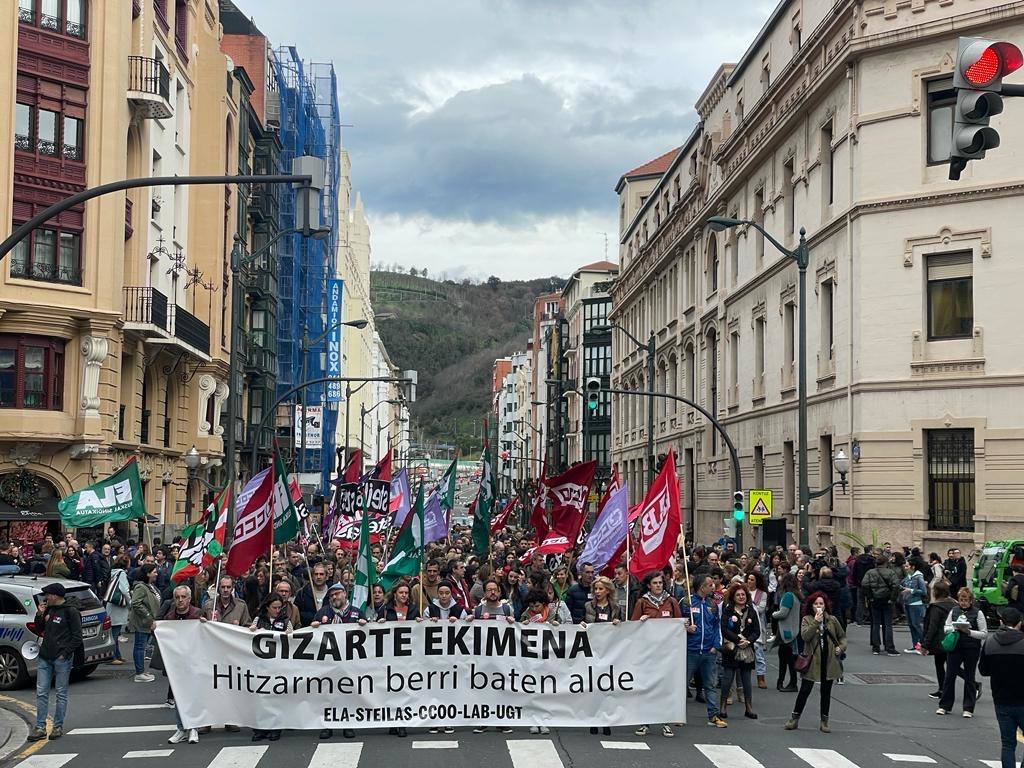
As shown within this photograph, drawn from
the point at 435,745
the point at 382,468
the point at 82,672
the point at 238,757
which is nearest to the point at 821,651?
the point at 435,745

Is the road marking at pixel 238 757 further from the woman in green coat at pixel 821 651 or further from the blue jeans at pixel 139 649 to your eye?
the blue jeans at pixel 139 649

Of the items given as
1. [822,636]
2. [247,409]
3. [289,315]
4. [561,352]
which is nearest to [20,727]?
[822,636]

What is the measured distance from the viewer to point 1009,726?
1121cm

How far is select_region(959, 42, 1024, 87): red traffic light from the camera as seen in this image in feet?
32.4

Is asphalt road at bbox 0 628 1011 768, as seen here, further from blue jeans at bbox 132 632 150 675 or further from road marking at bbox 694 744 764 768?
blue jeans at bbox 132 632 150 675

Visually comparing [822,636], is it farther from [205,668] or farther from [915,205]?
[915,205]

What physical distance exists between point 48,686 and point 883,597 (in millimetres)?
13334

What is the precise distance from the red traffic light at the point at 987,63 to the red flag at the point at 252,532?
30.9 feet

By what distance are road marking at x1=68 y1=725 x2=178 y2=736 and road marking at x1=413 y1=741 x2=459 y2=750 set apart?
9.37 feet

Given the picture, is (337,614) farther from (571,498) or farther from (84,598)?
(571,498)

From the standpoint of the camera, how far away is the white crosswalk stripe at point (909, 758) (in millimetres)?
12414

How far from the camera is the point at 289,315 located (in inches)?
2726

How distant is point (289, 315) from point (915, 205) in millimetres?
44390

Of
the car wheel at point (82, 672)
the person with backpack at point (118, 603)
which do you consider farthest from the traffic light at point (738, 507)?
the car wheel at point (82, 672)
